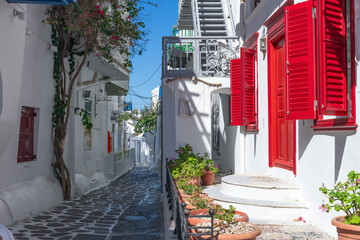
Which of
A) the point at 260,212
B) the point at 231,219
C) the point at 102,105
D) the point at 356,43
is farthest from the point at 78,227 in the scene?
the point at 102,105

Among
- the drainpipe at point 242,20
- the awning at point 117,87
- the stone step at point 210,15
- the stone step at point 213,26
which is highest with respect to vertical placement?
the stone step at point 210,15

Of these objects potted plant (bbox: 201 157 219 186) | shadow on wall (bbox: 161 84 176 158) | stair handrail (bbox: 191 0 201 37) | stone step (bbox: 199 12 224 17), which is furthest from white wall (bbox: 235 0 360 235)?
stone step (bbox: 199 12 224 17)

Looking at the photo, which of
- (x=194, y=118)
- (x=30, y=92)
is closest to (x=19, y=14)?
(x=30, y=92)

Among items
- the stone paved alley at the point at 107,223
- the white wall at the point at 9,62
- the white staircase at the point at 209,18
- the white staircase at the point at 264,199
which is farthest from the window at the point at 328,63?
the white staircase at the point at 209,18

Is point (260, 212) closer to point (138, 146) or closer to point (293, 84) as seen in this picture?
point (293, 84)

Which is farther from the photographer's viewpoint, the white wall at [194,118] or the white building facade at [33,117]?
the white wall at [194,118]

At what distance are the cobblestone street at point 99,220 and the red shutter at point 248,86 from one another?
3186mm

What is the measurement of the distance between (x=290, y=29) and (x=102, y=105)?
498 inches

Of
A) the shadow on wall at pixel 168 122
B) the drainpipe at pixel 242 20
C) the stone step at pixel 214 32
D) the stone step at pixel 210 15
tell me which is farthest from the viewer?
the stone step at pixel 210 15

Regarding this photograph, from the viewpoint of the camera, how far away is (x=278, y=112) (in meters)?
7.48

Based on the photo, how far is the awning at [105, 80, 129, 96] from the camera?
58.6 feet

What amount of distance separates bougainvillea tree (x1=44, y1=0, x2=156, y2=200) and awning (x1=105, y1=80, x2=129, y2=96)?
248 inches

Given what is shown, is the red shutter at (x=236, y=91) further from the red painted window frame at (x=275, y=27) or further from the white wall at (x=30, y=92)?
the white wall at (x=30, y=92)

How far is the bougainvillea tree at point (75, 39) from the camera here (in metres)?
9.95
